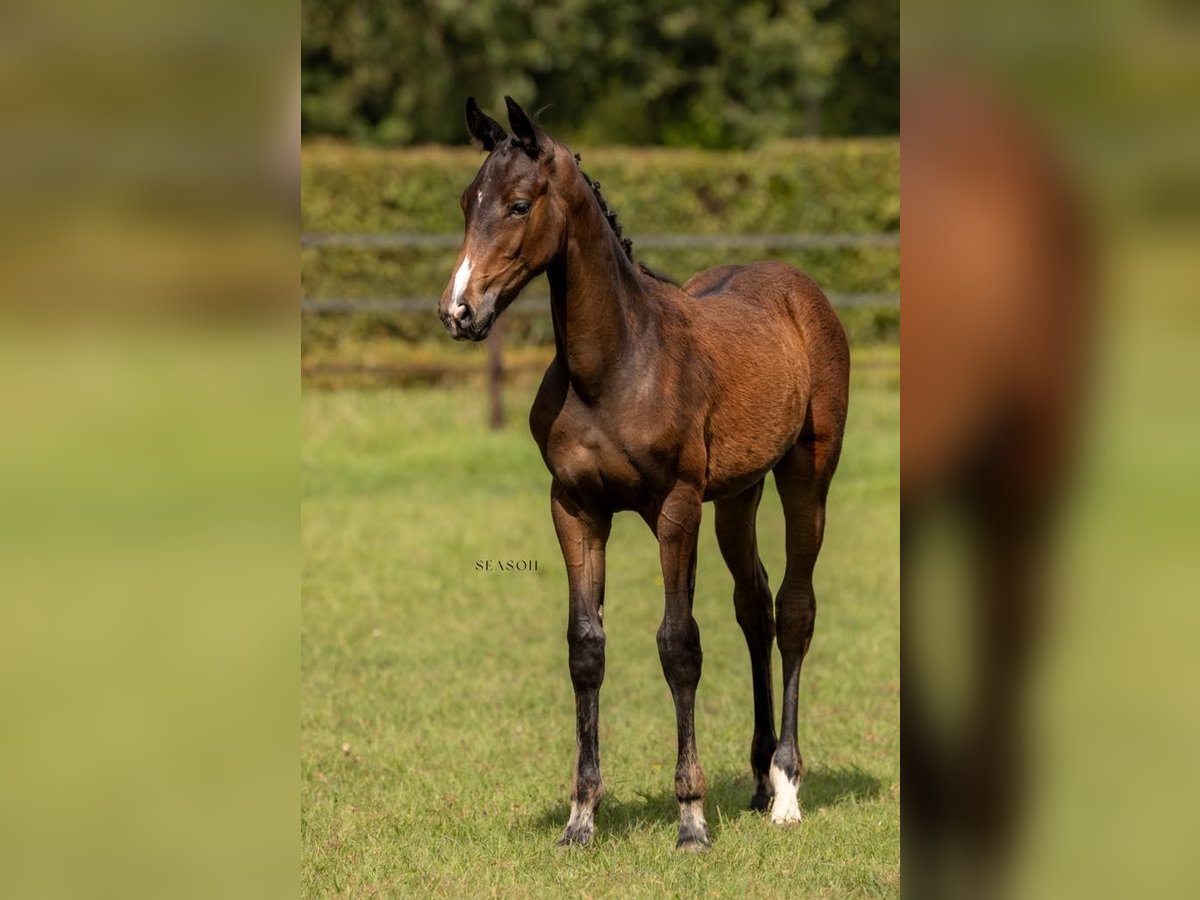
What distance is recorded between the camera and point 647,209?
18.3 metres

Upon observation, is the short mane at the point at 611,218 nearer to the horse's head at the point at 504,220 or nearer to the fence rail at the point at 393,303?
the horse's head at the point at 504,220

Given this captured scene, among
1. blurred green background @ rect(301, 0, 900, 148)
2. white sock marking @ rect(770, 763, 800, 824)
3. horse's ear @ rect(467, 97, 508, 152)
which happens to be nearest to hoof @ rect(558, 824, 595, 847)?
white sock marking @ rect(770, 763, 800, 824)

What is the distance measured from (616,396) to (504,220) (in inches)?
27.8

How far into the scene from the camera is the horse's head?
4273 millimetres

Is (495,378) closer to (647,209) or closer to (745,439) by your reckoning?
(647,209)

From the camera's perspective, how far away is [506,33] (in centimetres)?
2473

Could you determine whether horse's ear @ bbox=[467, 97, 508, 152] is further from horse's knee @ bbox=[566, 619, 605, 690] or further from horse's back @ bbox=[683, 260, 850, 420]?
horse's knee @ bbox=[566, 619, 605, 690]

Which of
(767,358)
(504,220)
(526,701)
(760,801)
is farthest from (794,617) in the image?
(504,220)
